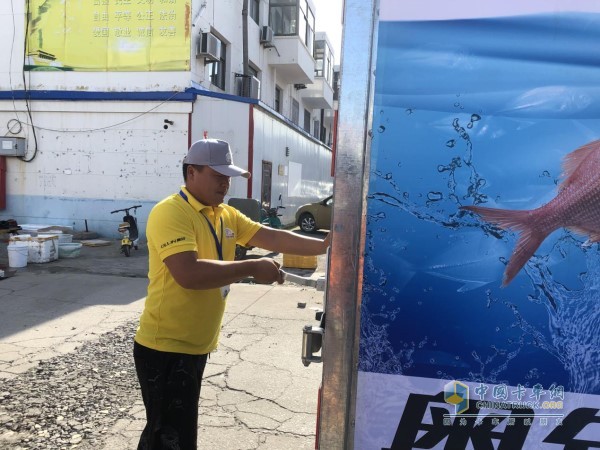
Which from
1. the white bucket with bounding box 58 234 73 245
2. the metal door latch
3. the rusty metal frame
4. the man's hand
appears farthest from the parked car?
the rusty metal frame

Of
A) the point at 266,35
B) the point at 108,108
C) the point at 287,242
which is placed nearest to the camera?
the point at 287,242

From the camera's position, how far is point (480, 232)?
4.61ft

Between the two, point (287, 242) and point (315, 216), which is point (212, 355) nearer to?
point (287, 242)

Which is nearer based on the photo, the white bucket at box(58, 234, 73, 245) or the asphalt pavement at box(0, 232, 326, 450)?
the asphalt pavement at box(0, 232, 326, 450)

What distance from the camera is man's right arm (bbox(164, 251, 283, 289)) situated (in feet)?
6.81

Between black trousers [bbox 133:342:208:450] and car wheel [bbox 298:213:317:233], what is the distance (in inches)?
529

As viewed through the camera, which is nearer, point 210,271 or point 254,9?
point 210,271

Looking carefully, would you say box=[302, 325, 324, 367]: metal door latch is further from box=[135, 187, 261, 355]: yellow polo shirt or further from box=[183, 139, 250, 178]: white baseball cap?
box=[183, 139, 250, 178]: white baseball cap

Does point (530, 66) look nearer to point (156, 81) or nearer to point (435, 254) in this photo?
point (435, 254)

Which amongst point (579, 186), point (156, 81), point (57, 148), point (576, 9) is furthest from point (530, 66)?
point (57, 148)

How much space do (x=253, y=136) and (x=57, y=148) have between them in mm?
5593

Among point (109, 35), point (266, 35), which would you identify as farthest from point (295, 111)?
point (109, 35)

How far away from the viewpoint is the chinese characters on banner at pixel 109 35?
1328 cm

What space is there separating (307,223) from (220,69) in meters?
5.71
